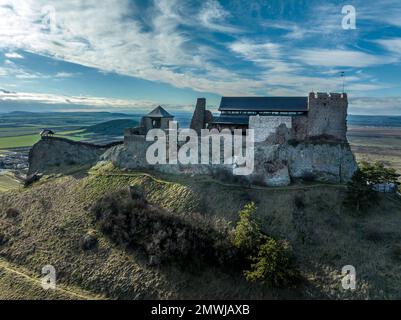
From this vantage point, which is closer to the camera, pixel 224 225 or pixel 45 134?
pixel 224 225

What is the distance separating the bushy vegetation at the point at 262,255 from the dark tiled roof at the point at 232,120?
12.2 meters

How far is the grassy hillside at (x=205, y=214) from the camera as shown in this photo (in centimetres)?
2600

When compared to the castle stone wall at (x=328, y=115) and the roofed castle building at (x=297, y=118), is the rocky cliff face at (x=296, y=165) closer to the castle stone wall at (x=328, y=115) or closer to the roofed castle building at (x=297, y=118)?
the roofed castle building at (x=297, y=118)

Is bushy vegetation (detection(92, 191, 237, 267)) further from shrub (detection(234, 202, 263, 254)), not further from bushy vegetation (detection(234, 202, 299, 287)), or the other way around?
bushy vegetation (detection(234, 202, 299, 287))

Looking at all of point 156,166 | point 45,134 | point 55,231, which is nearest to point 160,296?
point 55,231

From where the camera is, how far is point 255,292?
25688 mm

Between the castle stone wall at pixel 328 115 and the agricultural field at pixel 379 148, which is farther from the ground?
the castle stone wall at pixel 328 115

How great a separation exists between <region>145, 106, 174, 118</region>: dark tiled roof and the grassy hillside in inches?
321

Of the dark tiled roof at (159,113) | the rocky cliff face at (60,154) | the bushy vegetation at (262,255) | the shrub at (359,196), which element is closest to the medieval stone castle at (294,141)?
the shrub at (359,196)

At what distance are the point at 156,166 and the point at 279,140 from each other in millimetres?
14703

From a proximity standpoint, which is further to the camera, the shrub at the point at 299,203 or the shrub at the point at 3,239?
the shrub at the point at 3,239

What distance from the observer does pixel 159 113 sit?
43438mm

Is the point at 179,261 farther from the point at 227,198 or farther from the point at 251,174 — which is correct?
the point at 251,174

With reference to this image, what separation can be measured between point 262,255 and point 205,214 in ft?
25.9
